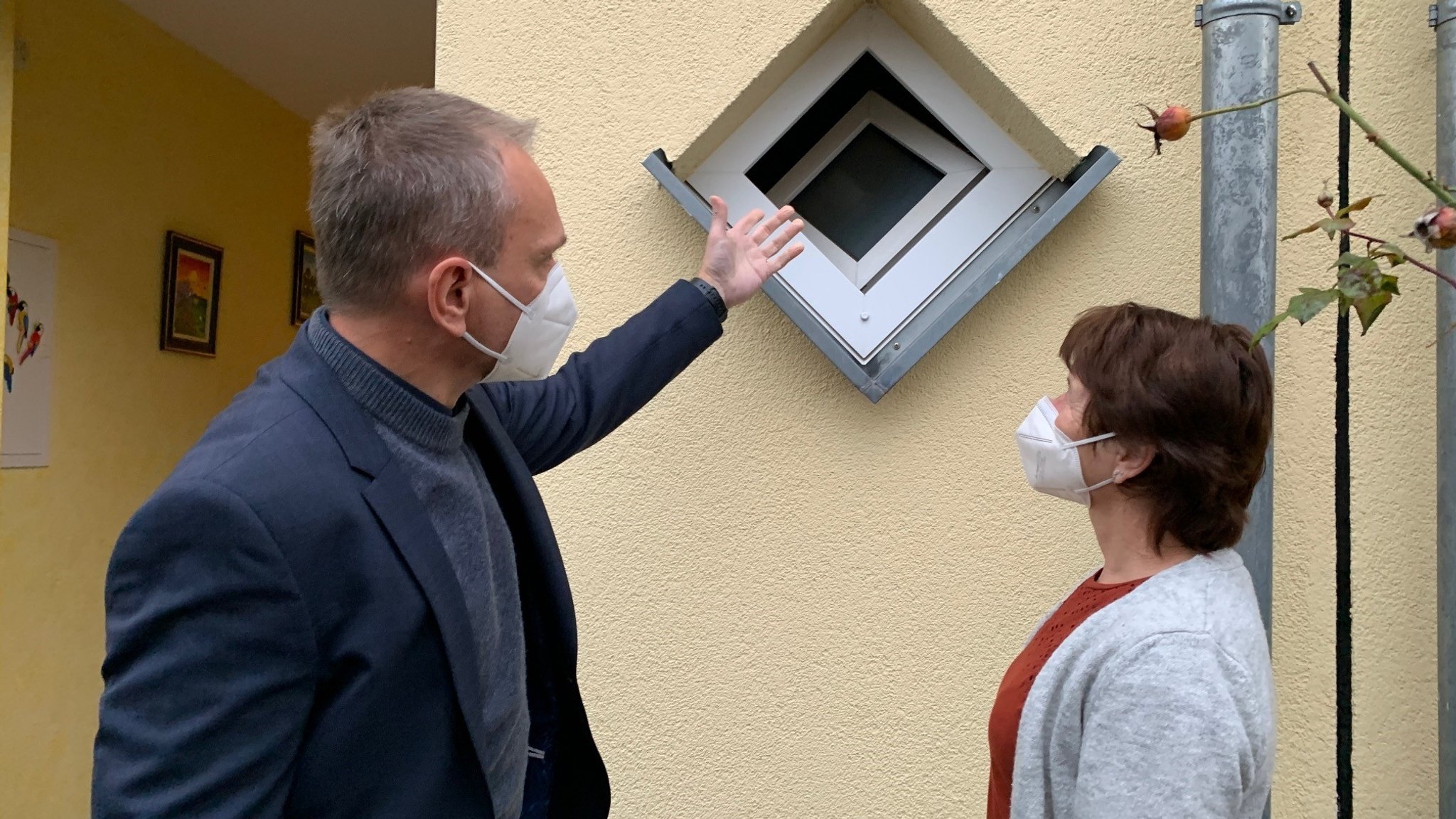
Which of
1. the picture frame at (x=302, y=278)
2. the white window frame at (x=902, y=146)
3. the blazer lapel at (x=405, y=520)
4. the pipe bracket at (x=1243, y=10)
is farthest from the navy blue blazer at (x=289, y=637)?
the picture frame at (x=302, y=278)

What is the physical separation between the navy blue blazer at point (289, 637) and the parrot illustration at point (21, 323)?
243 cm

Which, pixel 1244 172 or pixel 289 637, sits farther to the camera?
pixel 1244 172

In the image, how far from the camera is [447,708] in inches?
43.4

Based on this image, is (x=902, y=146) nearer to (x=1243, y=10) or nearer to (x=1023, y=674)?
(x=1243, y=10)

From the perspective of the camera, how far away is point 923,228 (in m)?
1.82

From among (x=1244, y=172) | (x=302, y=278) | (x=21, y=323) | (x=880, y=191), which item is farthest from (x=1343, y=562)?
(x=302, y=278)

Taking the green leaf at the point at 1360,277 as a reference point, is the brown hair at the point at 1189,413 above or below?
below

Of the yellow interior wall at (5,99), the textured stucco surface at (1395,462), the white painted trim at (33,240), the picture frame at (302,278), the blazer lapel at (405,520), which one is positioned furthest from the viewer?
the picture frame at (302,278)

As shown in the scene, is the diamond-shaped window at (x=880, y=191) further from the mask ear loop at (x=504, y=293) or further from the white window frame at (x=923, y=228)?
the mask ear loop at (x=504, y=293)

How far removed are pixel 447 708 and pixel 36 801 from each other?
9.43 ft

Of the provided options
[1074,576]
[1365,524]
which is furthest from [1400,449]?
[1074,576]

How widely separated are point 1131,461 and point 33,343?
3263mm

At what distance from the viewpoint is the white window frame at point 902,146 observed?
1.82 meters

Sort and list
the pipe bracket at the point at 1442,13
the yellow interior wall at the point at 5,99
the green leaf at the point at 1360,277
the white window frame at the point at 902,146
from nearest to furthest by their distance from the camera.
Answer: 1. the green leaf at the point at 1360,277
2. the pipe bracket at the point at 1442,13
3. the white window frame at the point at 902,146
4. the yellow interior wall at the point at 5,99
